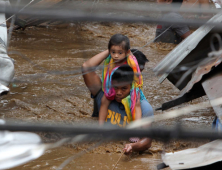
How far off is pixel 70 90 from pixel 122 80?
170 centimetres

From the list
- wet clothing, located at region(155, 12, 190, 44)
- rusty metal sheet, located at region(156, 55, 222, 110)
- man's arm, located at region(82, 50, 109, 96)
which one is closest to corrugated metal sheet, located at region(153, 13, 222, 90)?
rusty metal sheet, located at region(156, 55, 222, 110)

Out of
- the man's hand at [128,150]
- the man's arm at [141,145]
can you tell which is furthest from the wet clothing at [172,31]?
the man's hand at [128,150]

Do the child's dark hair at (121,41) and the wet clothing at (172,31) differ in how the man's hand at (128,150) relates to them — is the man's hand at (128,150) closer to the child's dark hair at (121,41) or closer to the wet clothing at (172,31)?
the child's dark hair at (121,41)

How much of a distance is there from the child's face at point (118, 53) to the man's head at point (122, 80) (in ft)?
0.33

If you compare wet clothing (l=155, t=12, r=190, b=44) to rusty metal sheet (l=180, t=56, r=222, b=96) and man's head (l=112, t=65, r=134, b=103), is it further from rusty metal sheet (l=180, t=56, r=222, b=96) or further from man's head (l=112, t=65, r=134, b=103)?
man's head (l=112, t=65, r=134, b=103)

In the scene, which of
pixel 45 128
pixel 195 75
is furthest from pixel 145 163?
pixel 45 128

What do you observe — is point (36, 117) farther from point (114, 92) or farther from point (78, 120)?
point (114, 92)

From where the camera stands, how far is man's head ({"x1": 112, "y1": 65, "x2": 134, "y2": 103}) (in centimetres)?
305

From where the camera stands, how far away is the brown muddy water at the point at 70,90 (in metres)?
3.03

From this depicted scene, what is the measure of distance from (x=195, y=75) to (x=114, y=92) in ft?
2.70

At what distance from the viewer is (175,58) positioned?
3291 millimetres

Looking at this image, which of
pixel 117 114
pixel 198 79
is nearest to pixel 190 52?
pixel 198 79

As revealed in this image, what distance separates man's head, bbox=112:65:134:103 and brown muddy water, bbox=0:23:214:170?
0.40 m

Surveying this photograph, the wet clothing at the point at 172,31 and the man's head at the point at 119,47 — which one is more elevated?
the wet clothing at the point at 172,31
